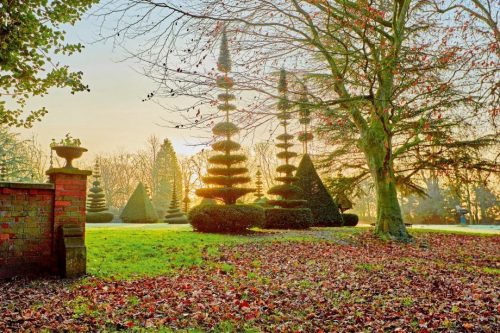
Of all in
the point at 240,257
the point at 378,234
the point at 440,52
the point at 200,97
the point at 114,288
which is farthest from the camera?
the point at 378,234

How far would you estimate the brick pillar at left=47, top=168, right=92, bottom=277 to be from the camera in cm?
643

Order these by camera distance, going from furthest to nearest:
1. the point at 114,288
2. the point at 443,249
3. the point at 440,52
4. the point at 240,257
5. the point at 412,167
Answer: the point at 412,167 < the point at 443,249 < the point at 440,52 < the point at 240,257 < the point at 114,288

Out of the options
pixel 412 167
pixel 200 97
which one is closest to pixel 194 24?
pixel 200 97

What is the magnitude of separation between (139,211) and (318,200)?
13.5 m

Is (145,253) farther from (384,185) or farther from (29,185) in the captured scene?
(384,185)

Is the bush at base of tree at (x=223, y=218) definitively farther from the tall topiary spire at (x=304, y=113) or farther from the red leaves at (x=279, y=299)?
the red leaves at (x=279, y=299)

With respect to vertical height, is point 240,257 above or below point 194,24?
below

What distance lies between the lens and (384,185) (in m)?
13.4

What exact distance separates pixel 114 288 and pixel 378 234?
10374 millimetres

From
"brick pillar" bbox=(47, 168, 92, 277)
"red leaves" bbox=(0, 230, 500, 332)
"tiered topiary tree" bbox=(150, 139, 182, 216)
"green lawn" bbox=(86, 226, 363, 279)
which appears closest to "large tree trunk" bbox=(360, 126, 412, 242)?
"green lawn" bbox=(86, 226, 363, 279)

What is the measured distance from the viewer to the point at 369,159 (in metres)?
13.7

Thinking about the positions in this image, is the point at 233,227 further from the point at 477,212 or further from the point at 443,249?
the point at 477,212

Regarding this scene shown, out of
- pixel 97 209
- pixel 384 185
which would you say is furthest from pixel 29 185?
pixel 97 209

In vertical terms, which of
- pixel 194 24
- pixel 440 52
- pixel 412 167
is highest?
pixel 440 52
